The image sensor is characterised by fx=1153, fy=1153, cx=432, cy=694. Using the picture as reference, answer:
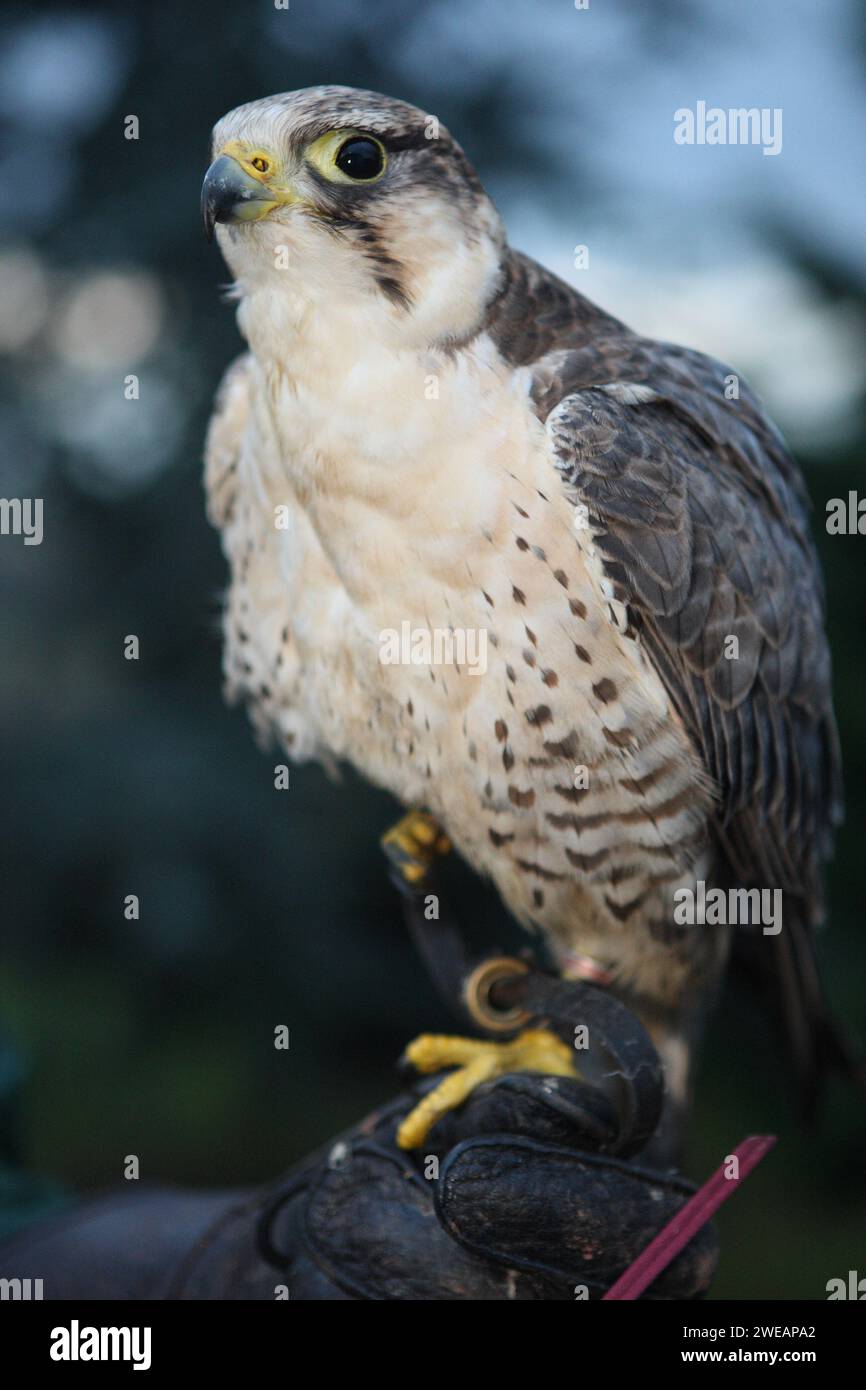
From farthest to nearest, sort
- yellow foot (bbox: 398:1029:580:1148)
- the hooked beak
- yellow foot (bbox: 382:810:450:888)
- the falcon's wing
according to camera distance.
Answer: yellow foot (bbox: 382:810:450:888)
yellow foot (bbox: 398:1029:580:1148)
the falcon's wing
the hooked beak

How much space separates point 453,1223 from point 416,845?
2.27ft

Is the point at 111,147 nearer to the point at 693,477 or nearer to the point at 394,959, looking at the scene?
the point at 693,477

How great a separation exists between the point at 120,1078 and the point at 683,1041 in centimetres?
211

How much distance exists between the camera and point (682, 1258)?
1.60 m

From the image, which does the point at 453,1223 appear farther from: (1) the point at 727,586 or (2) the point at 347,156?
(2) the point at 347,156

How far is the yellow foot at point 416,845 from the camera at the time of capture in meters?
2.07

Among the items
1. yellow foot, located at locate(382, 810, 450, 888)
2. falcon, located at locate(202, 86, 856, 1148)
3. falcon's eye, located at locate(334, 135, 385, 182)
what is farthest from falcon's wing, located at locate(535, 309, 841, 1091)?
yellow foot, located at locate(382, 810, 450, 888)

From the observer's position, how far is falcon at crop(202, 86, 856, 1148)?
5.28 ft

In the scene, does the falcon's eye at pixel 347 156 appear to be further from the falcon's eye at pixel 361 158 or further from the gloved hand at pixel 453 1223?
the gloved hand at pixel 453 1223

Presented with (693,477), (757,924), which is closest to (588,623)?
(693,477)

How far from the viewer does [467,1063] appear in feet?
6.30

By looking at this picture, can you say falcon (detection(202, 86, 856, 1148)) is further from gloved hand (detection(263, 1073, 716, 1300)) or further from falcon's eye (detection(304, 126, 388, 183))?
gloved hand (detection(263, 1073, 716, 1300))

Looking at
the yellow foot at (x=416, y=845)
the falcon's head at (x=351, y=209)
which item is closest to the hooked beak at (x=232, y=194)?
the falcon's head at (x=351, y=209)

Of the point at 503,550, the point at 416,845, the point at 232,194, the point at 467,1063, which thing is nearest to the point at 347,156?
the point at 232,194
